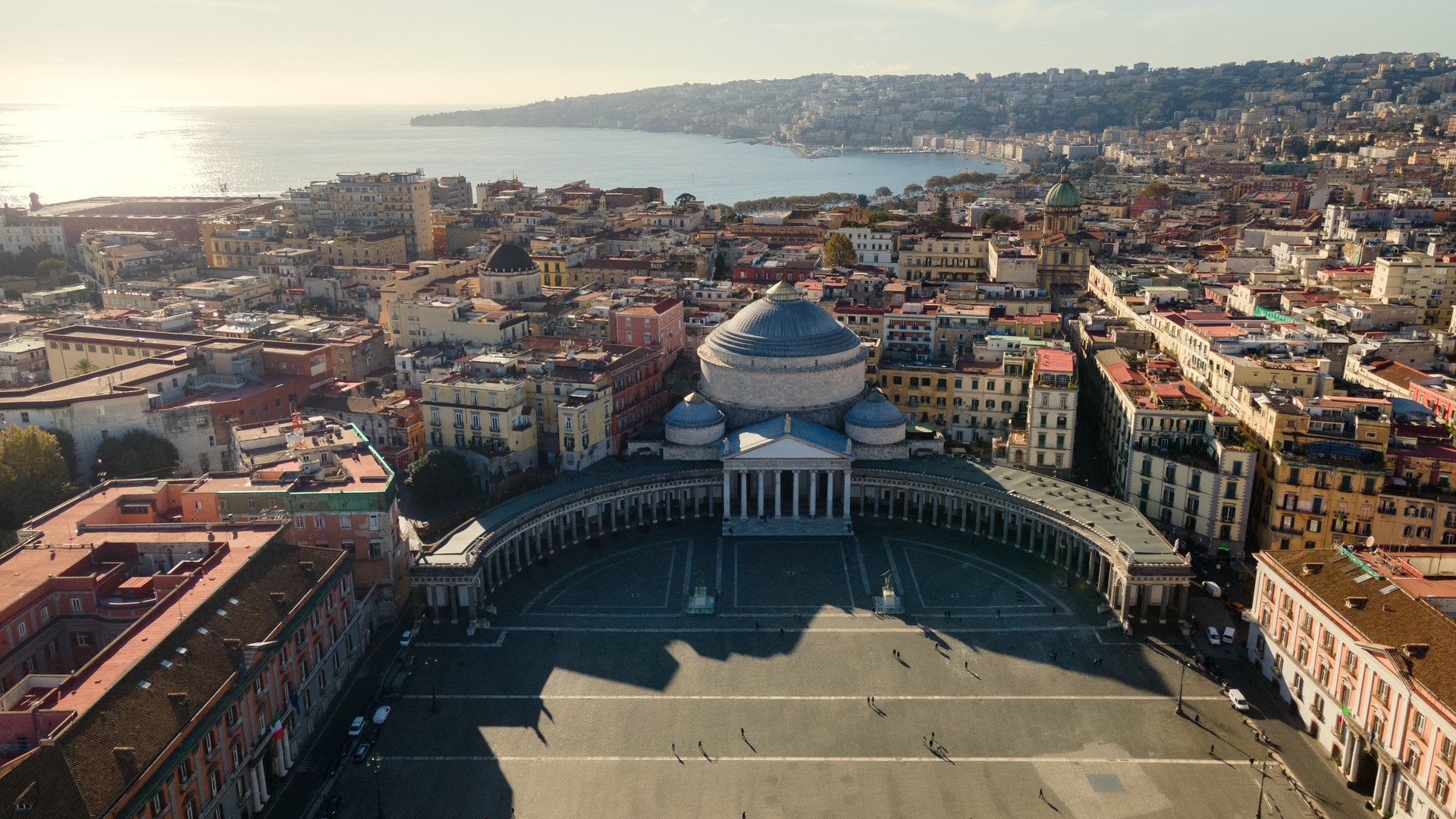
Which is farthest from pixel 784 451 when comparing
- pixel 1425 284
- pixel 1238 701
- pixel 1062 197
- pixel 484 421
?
pixel 1062 197

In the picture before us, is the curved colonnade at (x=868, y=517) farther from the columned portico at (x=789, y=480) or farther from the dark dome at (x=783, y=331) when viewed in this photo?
the dark dome at (x=783, y=331)

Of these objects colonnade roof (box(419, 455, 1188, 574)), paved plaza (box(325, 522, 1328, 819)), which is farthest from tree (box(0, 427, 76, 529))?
paved plaza (box(325, 522, 1328, 819))

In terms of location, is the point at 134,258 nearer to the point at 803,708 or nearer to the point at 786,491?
the point at 786,491

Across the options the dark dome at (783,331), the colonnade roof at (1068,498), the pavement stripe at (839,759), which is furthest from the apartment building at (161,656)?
the colonnade roof at (1068,498)

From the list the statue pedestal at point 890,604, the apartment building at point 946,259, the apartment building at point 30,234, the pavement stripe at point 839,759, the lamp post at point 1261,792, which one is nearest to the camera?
the lamp post at point 1261,792

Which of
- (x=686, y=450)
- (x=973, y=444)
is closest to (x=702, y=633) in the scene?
(x=686, y=450)
